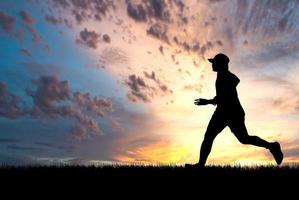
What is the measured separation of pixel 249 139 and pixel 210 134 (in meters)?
0.93

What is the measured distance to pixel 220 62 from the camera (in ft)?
32.1

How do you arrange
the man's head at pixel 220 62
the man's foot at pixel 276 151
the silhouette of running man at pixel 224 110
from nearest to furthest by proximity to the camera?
the silhouette of running man at pixel 224 110, the man's head at pixel 220 62, the man's foot at pixel 276 151
